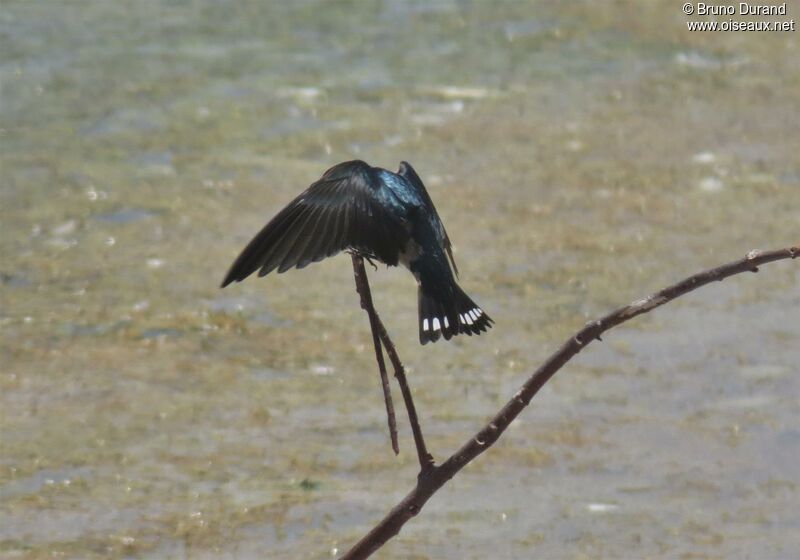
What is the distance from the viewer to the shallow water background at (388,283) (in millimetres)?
3490

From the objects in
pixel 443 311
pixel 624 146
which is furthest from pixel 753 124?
pixel 443 311

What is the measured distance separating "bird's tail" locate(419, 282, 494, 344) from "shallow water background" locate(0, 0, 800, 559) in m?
1.32

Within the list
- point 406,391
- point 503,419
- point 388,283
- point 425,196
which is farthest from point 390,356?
point 388,283

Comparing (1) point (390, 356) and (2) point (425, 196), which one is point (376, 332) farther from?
(2) point (425, 196)

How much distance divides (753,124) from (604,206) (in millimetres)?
1078

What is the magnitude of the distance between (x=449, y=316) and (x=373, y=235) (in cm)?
15

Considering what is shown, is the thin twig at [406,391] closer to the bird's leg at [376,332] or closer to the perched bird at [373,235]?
the bird's leg at [376,332]

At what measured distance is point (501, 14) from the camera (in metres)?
7.40

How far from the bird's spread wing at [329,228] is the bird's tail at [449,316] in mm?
81

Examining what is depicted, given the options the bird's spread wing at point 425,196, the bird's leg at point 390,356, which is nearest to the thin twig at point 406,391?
the bird's leg at point 390,356

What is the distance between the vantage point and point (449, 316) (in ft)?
6.70

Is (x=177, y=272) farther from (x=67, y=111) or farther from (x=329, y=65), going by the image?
(x=329, y=65)

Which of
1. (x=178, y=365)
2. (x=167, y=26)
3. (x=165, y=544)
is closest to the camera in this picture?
(x=165, y=544)

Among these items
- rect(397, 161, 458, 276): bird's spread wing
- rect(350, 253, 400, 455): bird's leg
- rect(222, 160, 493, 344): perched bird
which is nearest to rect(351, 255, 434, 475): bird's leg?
rect(350, 253, 400, 455): bird's leg
